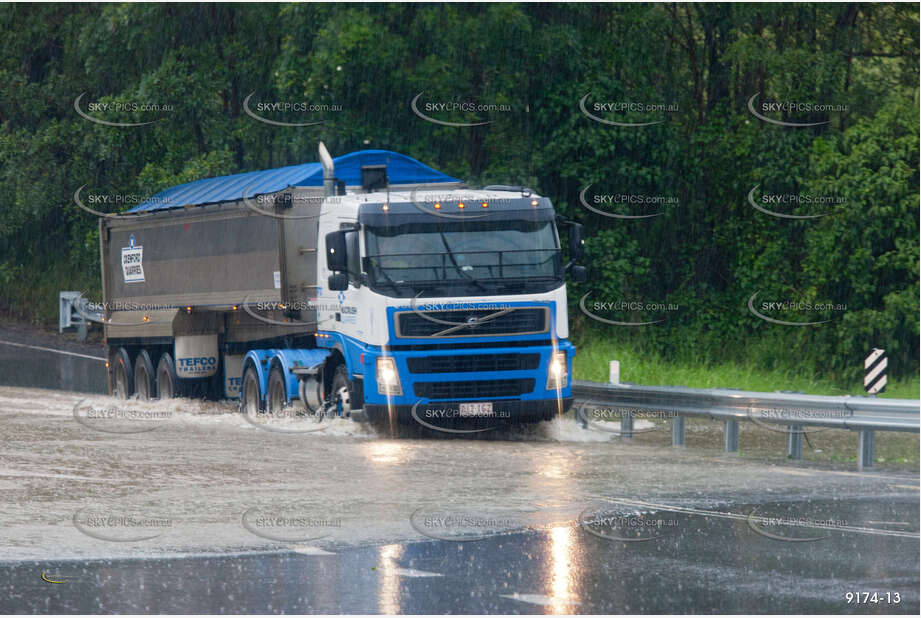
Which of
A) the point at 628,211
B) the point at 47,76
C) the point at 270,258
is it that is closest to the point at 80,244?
the point at 47,76

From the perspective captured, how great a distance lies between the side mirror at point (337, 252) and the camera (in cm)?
1728

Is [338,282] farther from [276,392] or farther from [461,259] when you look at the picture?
[276,392]

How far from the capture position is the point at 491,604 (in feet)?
26.5

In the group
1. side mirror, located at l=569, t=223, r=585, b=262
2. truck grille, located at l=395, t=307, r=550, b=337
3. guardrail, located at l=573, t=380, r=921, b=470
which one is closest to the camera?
guardrail, located at l=573, t=380, r=921, b=470

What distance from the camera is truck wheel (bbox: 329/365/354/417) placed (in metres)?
17.8

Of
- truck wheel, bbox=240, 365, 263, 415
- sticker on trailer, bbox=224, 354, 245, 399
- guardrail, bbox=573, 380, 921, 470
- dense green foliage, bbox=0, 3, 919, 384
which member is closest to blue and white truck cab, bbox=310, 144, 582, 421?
guardrail, bbox=573, 380, 921, 470

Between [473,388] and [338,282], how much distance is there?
80.4 inches

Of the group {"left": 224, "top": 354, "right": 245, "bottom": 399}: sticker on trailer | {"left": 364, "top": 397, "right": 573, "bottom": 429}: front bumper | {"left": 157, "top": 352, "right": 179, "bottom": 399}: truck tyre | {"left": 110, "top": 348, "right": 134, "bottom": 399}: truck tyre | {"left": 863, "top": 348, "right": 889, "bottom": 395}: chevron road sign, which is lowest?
{"left": 110, "top": 348, "right": 134, "bottom": 399}: truck tyre

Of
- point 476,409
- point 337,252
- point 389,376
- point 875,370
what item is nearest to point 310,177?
point 337,252

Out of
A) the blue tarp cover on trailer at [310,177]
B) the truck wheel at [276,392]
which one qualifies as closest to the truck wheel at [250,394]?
the truck wheel at [276,392]

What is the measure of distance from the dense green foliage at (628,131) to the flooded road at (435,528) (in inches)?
472

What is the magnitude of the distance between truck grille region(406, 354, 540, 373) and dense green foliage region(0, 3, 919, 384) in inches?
447

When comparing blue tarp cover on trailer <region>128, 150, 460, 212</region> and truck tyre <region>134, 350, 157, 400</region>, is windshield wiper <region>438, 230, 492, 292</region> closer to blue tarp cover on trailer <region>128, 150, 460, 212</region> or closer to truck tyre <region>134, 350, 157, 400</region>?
blue tarp cover on trailer <region>128, 150, 460, 212</region>

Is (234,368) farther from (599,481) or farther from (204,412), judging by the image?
(599,481)
